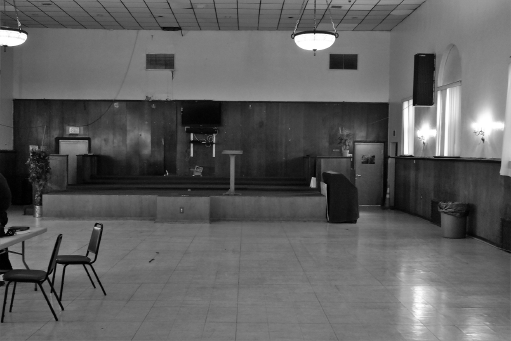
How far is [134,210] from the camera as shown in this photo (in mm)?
12188

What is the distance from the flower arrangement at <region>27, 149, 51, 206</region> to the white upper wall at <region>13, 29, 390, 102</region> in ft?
14.1

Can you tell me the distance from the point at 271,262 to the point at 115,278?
2233 millimetres

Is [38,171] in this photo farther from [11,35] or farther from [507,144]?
[507,144]

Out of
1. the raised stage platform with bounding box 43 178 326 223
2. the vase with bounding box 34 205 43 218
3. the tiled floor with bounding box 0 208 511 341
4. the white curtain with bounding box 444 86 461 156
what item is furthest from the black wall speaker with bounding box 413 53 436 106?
the vase with bounding box 34 205 43 218

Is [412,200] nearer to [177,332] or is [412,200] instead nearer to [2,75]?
[177,332]

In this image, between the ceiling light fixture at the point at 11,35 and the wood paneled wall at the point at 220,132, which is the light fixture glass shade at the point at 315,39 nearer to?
the wood paneled wall at the point at 220,132

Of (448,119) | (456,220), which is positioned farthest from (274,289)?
(448,119)

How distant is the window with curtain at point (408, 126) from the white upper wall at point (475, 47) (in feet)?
4.77

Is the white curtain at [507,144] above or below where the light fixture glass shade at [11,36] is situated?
below

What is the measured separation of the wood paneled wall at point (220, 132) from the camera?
53.7ft

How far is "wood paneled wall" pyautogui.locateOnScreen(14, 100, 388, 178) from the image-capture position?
1636cm

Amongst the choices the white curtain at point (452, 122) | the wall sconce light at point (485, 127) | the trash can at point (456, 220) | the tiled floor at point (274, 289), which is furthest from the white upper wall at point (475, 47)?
the tiled floor at point (274, 289)

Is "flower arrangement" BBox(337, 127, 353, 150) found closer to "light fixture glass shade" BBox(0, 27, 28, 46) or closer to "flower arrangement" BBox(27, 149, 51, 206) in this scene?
"flower arrangement" BBox(27, 149, 51, 206)

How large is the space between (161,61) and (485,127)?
10061 mm
